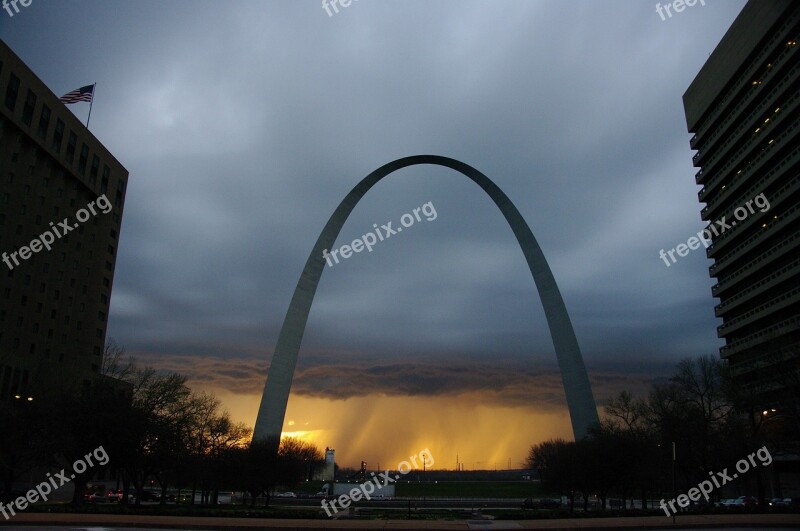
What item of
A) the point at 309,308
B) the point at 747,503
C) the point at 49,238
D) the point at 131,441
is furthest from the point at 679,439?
the point at 49,238

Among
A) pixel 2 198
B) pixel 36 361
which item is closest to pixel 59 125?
pixel 2 198

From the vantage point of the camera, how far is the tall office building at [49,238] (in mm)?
67188

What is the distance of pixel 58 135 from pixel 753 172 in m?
85.3

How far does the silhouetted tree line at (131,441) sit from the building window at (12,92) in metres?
33.5

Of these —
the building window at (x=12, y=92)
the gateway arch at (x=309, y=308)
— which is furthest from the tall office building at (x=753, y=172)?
the building window at (x=12, y=92)

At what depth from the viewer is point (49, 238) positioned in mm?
75250

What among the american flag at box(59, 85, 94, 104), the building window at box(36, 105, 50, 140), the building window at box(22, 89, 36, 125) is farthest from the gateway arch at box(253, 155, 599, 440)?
the building window at box(36, 105, 50, 140)

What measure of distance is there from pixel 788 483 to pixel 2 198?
300ft

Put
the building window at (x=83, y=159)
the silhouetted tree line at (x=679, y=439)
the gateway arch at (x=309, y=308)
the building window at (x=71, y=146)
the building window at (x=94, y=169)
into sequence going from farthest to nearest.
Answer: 1. the building window at (x=94, y=169)
2. the building window at (x=83, y=159)
3. the building window at (x=71, y=146)
4. the gateway arch at (x=309, y=308)
5. the silhouetted tree line at (x=679, y=439)

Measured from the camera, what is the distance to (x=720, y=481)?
50844 millimetres

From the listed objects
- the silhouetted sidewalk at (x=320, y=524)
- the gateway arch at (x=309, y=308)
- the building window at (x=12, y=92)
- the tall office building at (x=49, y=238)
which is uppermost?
the building window at (x=12, y=92)

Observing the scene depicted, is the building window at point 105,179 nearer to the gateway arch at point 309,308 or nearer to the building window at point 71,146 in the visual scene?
the building window at point 71,146

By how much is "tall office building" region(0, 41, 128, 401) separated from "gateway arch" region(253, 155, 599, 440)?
2481 centimetres

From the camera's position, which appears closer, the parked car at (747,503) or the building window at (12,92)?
the parked car at (747,503)
